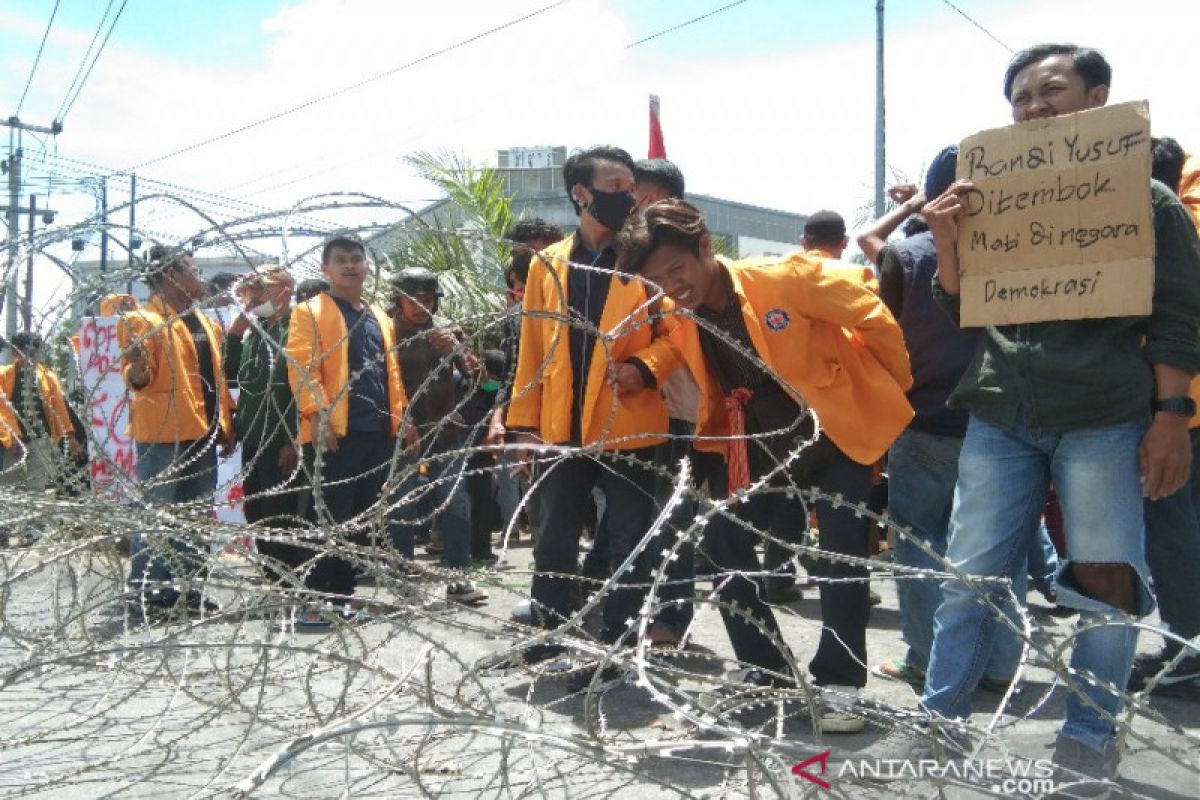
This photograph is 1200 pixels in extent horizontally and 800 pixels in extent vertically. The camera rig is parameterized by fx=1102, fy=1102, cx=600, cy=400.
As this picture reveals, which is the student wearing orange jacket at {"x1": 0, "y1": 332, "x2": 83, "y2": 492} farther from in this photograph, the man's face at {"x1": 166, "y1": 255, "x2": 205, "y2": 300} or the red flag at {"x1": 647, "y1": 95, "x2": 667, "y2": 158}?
the red flag at {"x1": 647, "y1": 95, "x2": 667, "y2": 158}

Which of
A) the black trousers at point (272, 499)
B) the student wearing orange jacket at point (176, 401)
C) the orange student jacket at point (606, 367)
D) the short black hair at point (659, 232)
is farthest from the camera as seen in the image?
the black trousers at point (272, 499)

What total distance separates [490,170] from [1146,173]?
8.83 m

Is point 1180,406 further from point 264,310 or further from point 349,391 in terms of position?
point 264,310

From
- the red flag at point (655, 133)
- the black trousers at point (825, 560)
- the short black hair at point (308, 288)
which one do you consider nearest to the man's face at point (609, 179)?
the black trousers at point (825, 560)

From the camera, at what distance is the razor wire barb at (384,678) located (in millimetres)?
1669

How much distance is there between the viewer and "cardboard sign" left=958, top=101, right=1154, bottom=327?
2555 mm

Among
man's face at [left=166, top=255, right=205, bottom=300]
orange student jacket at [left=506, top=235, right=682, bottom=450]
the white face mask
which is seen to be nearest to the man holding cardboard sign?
orange student jacket at [left=506, top=235, right=682, bottom=450]

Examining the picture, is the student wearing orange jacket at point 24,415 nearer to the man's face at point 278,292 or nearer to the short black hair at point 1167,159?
the man's face at point 278,292

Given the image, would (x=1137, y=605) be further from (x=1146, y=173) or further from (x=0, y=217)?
(x=0, y=217)

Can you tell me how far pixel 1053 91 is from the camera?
278cm

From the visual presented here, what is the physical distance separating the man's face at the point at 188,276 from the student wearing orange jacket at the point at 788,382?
6.47ft

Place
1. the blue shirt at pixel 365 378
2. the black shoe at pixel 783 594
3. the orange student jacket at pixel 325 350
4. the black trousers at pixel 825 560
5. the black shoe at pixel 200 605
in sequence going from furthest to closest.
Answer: the black shoe at pixel 783 594
the blue shirt at pixel 365 378
the orange student jacket at pixel 325 350
the black trousers at pixel 825 560
the black shoe at pixel 200 605

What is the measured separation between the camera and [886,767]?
8.91 feet

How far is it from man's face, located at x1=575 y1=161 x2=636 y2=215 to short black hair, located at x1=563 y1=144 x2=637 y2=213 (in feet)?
0.04
